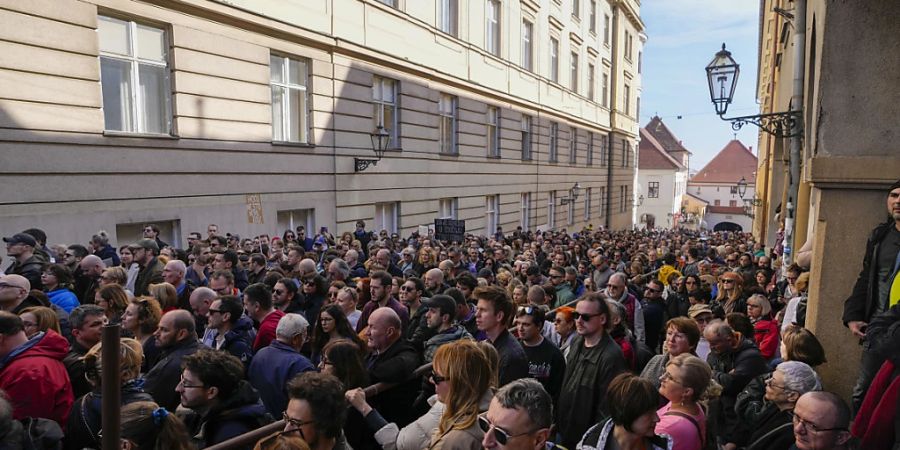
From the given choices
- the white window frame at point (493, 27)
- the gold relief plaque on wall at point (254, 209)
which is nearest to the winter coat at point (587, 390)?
the gold relief plaque on wall at point (254, 209)

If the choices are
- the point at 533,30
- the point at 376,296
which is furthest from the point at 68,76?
the point at 533,30

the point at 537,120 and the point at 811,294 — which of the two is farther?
the point at 537,120

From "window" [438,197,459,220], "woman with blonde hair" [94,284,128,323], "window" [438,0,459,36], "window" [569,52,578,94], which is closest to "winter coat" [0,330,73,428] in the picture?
"woman with blonde hair" [94,284,128,323]

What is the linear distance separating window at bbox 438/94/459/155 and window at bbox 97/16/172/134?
446 inches

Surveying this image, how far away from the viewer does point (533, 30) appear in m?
28.2

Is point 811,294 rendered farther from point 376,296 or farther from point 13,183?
point 13,183

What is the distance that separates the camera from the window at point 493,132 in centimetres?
2567

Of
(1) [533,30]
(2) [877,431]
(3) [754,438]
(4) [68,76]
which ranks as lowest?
(3) [754,438]

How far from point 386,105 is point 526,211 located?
12.9 metres

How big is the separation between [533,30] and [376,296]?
965 inches

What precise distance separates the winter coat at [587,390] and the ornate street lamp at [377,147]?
13.0 m

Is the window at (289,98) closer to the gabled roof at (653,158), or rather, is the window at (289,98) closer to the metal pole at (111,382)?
the metal pole at (111,382)

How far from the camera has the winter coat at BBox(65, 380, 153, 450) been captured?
3.26m

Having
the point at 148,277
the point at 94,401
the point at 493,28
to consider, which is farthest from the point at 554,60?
the point at 94,401
